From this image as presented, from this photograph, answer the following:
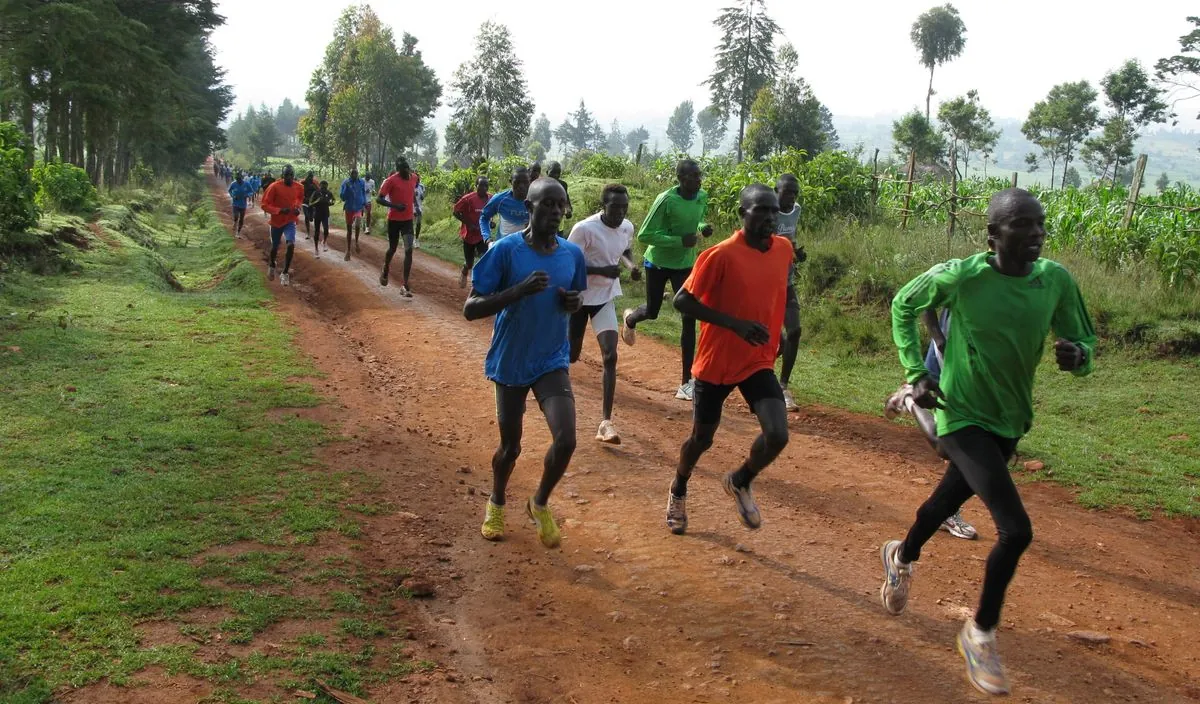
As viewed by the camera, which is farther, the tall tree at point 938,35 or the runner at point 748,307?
the tall tree at point 938,35

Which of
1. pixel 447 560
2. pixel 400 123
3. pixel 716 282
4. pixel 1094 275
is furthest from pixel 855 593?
pixel 400 123

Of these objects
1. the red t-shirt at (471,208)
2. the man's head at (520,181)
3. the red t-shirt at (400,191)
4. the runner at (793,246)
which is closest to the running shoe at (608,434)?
the runner at (793,246)

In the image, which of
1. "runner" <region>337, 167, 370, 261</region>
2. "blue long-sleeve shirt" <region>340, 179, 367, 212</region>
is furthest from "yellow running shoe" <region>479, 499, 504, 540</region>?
"blue long-sleeve shirt" <region>340, 179, 367, 212</region>

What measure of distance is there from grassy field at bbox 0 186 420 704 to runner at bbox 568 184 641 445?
7.09 feet

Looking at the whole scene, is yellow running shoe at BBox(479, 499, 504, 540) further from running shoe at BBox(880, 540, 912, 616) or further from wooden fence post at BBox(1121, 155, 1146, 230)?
wooden fence post at BBox(1121, 155, 1146, 230)

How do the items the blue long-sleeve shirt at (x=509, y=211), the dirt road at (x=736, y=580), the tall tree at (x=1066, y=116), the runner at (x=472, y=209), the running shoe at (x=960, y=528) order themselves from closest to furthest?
the dirt road at (x=736, y=580)
the running shoe at (x=960, y=528)
the blue long-sleeve shirt at (x=509, y=211)
the runner at (x=472, y=209)
the tall tree at (x=1066, y=116)

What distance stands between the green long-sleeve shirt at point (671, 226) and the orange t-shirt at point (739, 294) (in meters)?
3.03

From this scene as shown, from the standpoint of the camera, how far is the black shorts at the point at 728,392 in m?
5.22

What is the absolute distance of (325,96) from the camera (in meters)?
64.8

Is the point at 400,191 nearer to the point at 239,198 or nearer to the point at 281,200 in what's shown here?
the point at 281,200

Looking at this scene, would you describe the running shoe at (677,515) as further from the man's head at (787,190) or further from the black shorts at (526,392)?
the man's head at (787,190)

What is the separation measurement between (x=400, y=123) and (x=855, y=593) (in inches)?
2231

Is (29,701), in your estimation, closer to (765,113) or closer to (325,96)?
(765,113)

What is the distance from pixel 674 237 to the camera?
27.2 feet
